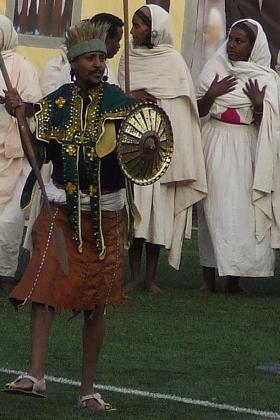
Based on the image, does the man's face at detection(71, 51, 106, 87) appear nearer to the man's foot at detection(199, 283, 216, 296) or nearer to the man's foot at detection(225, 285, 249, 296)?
the man's foot at detection(199, 283, 216, 296)

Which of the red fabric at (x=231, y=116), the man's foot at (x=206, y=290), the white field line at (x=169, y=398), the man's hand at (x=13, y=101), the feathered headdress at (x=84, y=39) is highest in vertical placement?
the feathered headdress at (x=84, y=39)

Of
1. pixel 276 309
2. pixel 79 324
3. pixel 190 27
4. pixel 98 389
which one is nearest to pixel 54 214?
pixel 98 389

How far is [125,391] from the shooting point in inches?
307

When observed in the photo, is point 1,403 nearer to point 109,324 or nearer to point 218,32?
point 109,324

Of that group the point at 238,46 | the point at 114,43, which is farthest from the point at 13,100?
the point at 238,46

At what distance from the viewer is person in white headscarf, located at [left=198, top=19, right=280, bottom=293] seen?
11.6m

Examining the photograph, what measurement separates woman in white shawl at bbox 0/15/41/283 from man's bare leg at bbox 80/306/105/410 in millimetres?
4084

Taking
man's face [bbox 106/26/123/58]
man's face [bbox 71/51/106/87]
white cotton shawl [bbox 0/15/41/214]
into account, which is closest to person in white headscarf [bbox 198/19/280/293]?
man's face [bbox 106/26/123/58]

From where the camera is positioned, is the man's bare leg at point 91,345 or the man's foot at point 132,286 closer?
the man's bare leg at point 91,345

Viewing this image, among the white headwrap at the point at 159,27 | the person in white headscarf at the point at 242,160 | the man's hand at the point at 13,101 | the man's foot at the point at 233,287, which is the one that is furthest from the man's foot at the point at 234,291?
the man's hand at the point at 13,101

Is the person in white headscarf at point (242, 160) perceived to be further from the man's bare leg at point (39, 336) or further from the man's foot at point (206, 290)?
the man's bare leg at point (39, 336)

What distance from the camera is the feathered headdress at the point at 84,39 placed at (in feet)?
23.6

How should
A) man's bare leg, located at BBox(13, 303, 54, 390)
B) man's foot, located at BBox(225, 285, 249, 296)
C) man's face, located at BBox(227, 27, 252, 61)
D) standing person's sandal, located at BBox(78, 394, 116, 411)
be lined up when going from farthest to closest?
man's foot, located at BBox(225, 285, 249, 296), man's face, located at BBox(227, 27, 252, 61), standing person's sandal, located at BBox(78, 394, 116, 411), man's bare leg, located at BBox(13, 303, 54, 390)

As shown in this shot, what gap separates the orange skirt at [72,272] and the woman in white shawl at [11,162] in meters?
4.07
